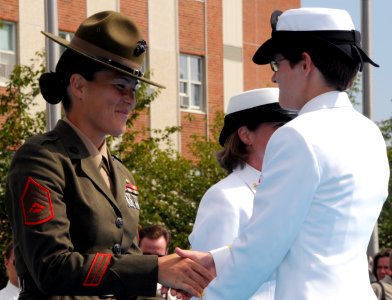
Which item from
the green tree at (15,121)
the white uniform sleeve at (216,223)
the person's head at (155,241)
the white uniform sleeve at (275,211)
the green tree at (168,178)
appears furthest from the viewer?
the green tree at (168,178)

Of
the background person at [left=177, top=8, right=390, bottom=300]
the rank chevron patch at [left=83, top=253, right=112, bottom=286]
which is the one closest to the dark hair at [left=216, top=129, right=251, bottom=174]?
the background person at [left=177, top=8, right=390, bottom=300]

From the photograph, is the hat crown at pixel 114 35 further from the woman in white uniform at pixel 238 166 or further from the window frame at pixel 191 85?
the window frame at pixel 191 85

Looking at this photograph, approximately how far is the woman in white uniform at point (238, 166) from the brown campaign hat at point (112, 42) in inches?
58.4

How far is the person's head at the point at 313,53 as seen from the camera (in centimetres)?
512

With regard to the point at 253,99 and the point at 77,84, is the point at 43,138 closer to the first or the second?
the point at 77,84

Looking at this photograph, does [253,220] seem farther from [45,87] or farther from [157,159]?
[157,159]

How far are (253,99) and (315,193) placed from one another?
8.44 feet

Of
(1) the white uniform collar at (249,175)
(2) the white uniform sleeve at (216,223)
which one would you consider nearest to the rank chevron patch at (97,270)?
(2) the white uniform sleeve at (216,223)

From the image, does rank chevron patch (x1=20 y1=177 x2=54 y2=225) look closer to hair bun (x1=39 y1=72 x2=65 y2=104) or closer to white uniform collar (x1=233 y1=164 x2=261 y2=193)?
hair bun (x1=39 y1=72 x2=65 y2=104)

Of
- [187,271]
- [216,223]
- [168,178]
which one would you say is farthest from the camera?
[168,178]

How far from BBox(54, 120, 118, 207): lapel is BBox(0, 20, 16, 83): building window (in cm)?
2591

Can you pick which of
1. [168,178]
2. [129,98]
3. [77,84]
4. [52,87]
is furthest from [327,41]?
[168,178]

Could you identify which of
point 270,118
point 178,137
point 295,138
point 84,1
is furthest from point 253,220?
point 178,137

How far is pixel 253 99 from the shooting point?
729 cm
